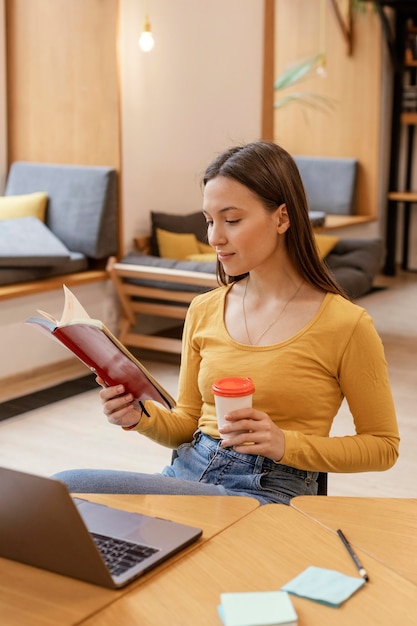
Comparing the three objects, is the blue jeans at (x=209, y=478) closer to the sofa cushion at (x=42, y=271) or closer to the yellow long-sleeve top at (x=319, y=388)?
the yellow long-sleeve top at (x=319, y=388)

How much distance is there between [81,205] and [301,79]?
3.58 m

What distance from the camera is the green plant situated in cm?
743

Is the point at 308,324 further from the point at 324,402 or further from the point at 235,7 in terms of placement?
the point at 235,7

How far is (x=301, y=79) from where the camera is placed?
8086 mm

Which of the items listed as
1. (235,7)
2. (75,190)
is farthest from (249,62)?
(75,190)

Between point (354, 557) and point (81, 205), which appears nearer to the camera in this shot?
point (354, 557)

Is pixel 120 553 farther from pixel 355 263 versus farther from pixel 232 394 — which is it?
pixel 355 263

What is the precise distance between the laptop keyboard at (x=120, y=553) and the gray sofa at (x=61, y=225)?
345cm

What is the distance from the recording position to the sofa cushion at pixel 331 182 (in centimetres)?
789

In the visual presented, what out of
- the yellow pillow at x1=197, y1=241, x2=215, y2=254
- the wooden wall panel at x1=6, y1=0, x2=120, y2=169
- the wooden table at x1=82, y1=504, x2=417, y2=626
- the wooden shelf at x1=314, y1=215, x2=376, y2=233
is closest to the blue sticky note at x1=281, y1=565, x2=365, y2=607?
the wooden table at x1=82, y1=504, x2=417, y2=626

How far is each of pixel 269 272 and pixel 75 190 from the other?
342cm

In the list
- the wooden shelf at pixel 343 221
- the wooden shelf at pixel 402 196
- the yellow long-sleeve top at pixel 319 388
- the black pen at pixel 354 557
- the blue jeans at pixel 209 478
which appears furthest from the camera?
the wooden shelf at pixel 402 196

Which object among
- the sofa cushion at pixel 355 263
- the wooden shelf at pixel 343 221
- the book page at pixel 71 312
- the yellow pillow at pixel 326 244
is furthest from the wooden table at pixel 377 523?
the wooden shelf at pixel 343 221

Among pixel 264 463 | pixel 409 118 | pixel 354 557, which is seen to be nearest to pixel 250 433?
pixel 264 463
